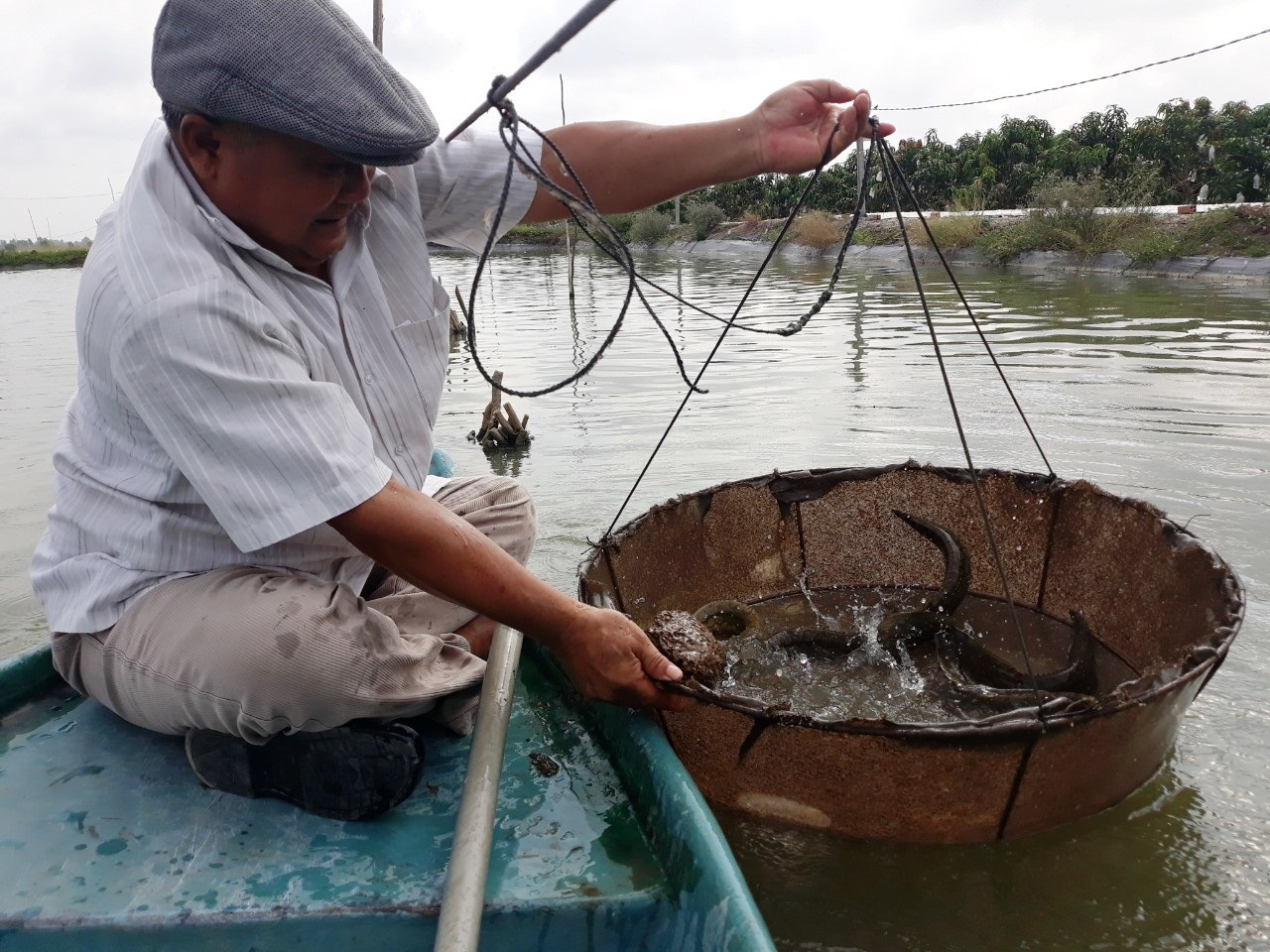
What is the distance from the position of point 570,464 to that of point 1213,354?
5.07 m

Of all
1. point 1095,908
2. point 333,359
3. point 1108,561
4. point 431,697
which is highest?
point 333,359

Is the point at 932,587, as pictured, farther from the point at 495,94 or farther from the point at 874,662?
the point at 495,94

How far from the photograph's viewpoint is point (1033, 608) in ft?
9.89

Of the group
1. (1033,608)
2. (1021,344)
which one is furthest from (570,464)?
(1021,344)

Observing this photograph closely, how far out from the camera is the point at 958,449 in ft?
16.7

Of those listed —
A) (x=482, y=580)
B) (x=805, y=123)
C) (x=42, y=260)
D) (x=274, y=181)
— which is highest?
(x=42, y=260)

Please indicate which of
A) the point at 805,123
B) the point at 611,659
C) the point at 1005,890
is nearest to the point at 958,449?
the point at 805,123

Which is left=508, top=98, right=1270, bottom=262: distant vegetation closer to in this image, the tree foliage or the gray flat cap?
the tree foliage

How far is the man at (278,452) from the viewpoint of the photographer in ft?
4.50

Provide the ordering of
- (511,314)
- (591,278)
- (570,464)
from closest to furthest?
1. (570,464)
2. (511,314)
3. (591,278)

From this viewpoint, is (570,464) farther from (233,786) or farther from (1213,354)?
(1213,354)

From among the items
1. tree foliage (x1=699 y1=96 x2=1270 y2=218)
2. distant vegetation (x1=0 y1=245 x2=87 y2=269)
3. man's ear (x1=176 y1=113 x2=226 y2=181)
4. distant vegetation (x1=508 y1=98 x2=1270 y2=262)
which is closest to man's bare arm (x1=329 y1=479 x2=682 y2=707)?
man's ear (x1=176 y1=113 x2=226 y2=181)

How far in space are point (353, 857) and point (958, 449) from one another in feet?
14.0

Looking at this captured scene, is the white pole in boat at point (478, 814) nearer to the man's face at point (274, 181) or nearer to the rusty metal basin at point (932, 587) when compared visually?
the rusty metal basin at point (932, 587)
